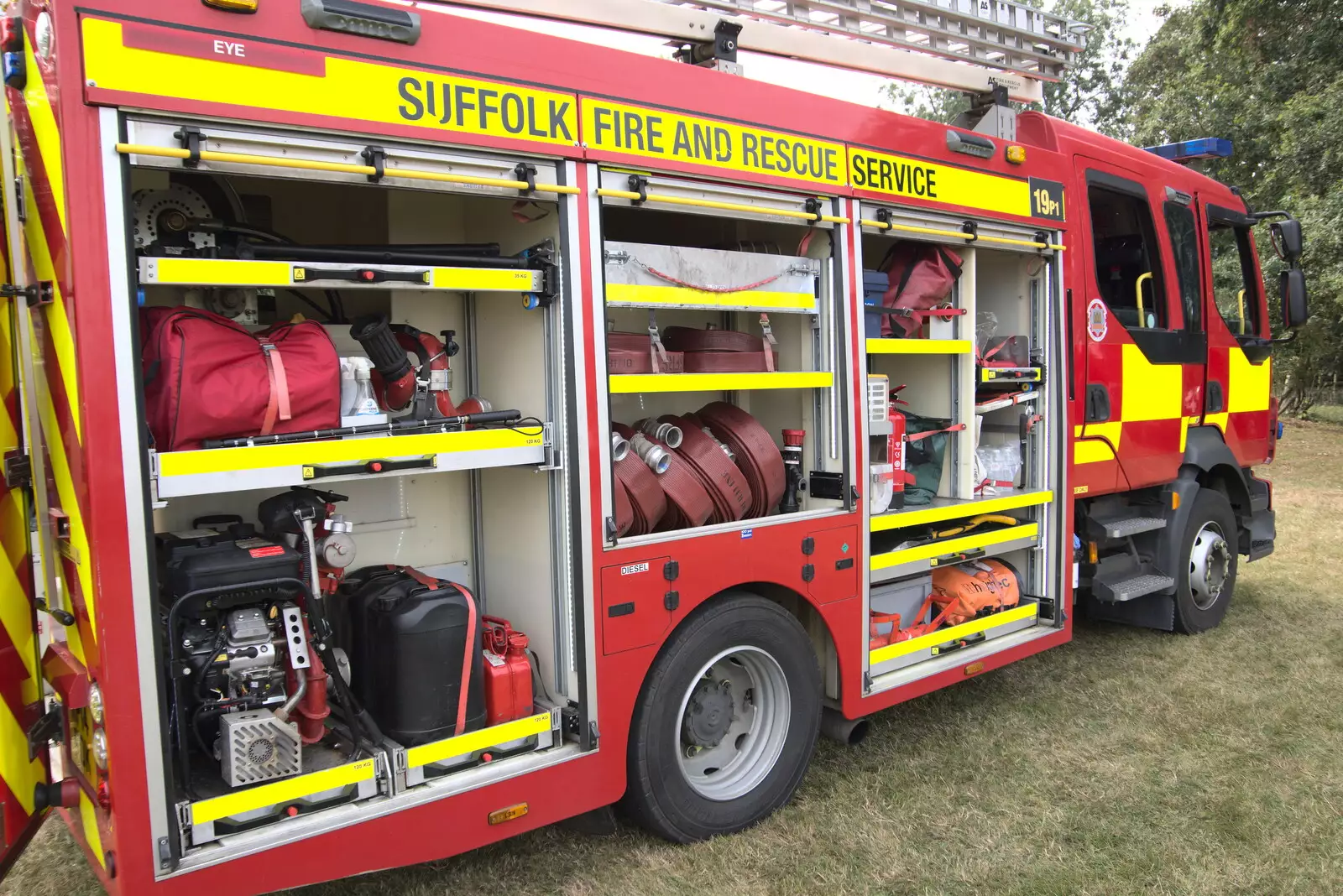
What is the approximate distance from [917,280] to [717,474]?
152cm

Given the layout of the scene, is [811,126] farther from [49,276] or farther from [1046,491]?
[49,276]

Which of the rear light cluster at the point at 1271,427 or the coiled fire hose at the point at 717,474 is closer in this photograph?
the coiled fire hose at the point at 717,474

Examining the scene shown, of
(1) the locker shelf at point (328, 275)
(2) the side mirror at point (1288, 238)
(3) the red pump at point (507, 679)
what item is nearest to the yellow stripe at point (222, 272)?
(1) the locker shelf at point (328, 275)

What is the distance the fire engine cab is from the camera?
7.82 ft

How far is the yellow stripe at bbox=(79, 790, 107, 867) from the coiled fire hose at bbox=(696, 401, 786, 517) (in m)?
2.43

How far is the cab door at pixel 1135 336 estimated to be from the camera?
5.07m

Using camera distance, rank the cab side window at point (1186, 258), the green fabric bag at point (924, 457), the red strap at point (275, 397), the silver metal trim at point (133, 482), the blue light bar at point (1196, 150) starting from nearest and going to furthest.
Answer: the silver metal trim at point (133, 482), the red strap at point (275, 397), the green fabric bag at point (924, 457), the cab side window at point (1186, 258), the blue light bar at point (1196, 150)

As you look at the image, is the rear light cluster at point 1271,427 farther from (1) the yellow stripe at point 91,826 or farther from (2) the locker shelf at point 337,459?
(1) the yellow stripe at point 91,826

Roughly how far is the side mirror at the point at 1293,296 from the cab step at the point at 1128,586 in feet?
6.62

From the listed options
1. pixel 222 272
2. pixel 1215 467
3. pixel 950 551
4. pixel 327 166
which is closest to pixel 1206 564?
pixel 1215 467

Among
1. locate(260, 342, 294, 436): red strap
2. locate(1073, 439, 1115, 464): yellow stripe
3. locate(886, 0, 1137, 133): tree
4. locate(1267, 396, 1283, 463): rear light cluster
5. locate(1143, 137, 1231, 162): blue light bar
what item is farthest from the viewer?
locate(886, 0, 1137, 133): tree

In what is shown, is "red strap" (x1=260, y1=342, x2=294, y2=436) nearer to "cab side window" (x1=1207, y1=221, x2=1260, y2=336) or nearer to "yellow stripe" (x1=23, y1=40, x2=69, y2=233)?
"yellow stripe" (x1=23, y1=40, x2=69, y2=233)

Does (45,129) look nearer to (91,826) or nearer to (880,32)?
(91,826)

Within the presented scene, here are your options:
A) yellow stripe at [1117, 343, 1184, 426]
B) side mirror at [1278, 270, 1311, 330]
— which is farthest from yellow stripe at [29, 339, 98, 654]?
side mirror at [1278, 270, 1311, 330]
